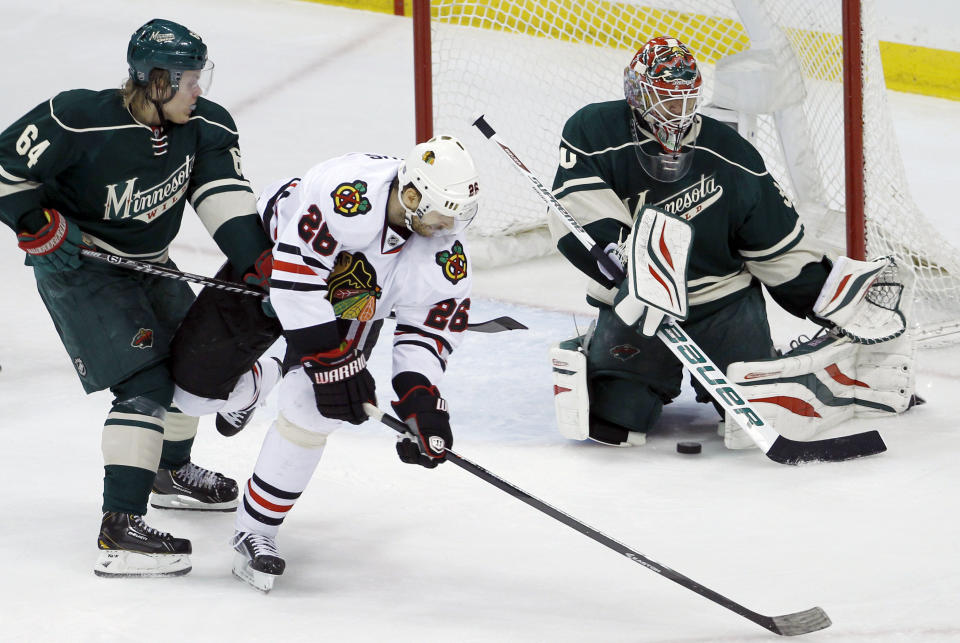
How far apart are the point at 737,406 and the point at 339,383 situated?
109 centimetres

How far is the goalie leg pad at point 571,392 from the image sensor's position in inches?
143

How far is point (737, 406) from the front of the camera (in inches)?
135

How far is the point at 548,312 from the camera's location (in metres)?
4.77

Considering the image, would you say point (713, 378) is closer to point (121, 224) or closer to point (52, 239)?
point (121, 224)

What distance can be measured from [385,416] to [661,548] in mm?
697

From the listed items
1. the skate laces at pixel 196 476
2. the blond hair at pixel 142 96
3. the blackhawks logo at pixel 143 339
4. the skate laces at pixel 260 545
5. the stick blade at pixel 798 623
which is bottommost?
the skate laces at pixel 196 476

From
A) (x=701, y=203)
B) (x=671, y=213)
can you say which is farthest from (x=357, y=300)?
(x=701, y=203)

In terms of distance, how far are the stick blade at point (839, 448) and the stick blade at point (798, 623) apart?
0.88 meters

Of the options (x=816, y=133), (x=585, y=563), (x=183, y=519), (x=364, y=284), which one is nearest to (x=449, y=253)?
(x=364, y=284)

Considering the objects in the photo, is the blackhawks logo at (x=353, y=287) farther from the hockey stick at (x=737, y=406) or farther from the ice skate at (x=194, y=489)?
the hockey stick at (x=737, y=406)

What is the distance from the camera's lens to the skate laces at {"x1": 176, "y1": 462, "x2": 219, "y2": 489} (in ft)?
10.8

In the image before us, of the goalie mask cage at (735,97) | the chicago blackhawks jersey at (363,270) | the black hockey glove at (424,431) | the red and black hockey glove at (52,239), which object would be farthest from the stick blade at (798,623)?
the goalie mask cage at (735,97)

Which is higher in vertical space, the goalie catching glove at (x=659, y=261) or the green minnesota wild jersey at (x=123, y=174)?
the green minnesota wild jersey at (x=123, y=174)

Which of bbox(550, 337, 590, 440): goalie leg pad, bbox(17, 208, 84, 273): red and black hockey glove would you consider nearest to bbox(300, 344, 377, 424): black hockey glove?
bbox(17, 208, 84, 273): red and black hockey glove
